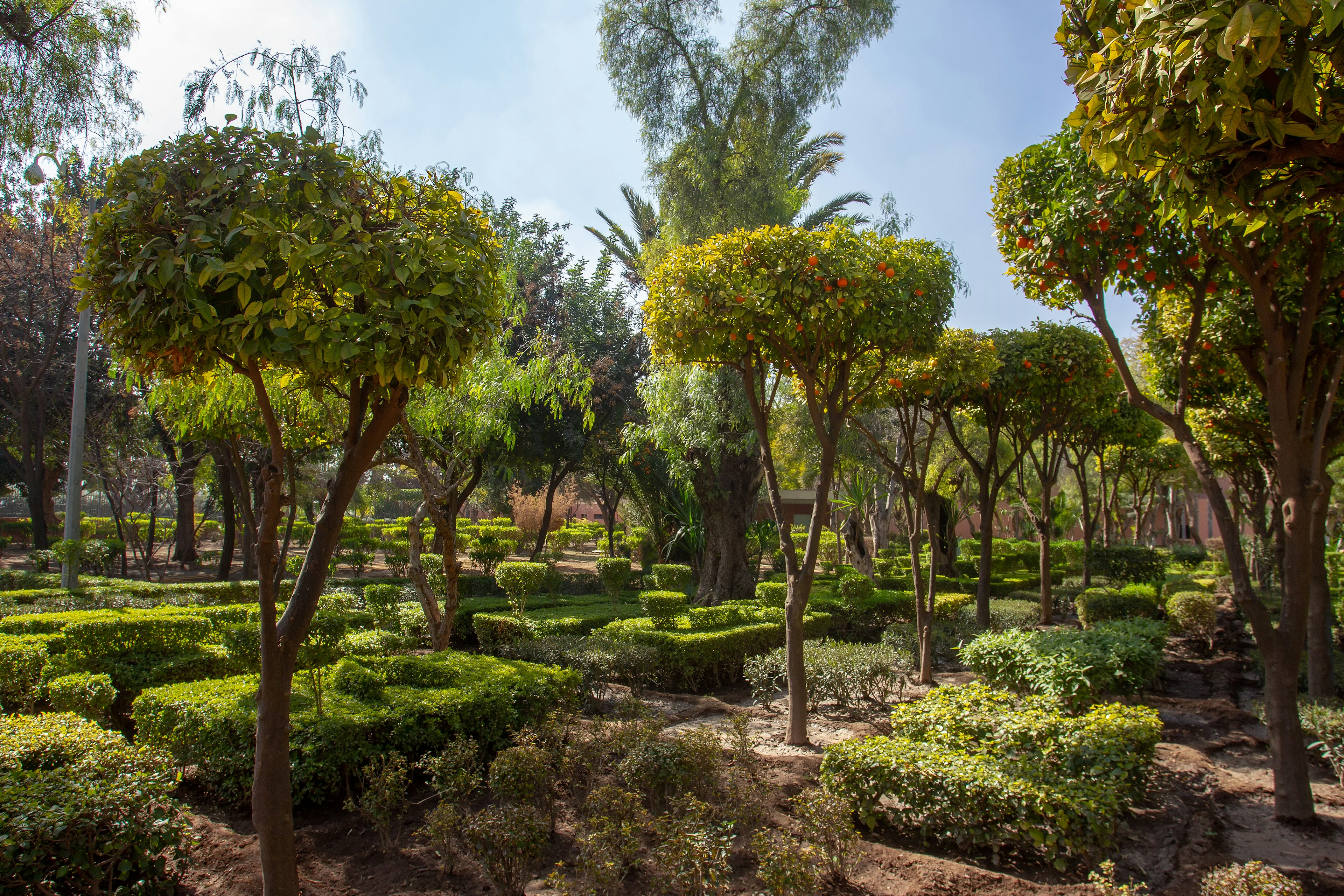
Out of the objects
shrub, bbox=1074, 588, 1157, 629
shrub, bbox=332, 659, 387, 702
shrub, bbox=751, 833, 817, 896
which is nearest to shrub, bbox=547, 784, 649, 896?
shrub, bbox=751, 833, 817, 896

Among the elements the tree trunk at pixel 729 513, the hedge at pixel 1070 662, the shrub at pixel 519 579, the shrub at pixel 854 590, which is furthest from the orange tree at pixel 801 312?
the tree trunk at pixel 729 513

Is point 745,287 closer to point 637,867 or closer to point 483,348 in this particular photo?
point 483,348

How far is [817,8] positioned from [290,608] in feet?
55.1

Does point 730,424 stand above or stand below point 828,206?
below

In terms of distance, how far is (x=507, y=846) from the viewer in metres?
3.62

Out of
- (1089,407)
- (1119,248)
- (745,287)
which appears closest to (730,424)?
(1089,407)

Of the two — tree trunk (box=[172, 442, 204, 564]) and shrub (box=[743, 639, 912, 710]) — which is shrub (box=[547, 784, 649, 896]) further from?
tree trunk (box=[172, 442, 204, 564])

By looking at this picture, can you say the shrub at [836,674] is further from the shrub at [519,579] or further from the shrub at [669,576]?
the shrub at [669,576]

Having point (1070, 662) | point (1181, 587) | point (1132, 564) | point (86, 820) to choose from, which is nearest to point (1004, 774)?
point (1070, 662)

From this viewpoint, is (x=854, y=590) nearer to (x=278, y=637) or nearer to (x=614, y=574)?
(x=614, y=574)

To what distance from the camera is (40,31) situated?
7617mm

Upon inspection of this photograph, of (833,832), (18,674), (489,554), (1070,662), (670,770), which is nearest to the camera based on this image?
(833,832)

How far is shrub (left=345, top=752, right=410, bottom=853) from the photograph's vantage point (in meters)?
4.38

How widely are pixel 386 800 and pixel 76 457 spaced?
39.3 ft
